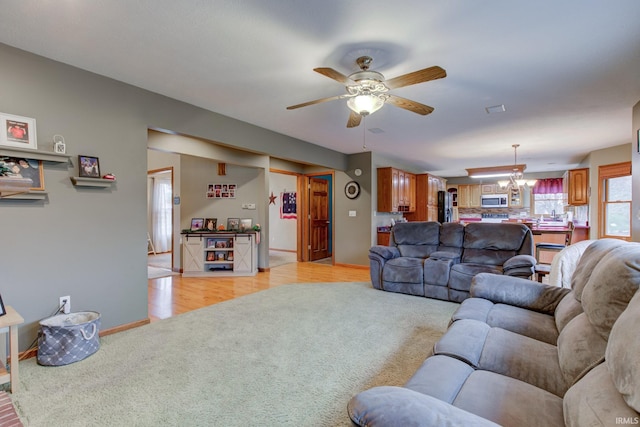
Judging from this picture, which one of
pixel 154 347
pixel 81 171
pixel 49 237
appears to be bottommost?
pixel 154 347

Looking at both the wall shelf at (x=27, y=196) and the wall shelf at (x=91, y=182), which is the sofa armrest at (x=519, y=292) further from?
the wall shelf at (x=27, y=196)

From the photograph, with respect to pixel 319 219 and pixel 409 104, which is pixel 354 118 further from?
pixel 319 219

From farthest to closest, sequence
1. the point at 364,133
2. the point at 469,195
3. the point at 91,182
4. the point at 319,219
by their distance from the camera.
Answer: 1. the point at 469,195
2. the point at 319,219
3. the point at 364,133
4. the point at 91,182

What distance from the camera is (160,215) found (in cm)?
850

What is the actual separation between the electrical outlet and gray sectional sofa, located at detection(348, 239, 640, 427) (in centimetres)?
285

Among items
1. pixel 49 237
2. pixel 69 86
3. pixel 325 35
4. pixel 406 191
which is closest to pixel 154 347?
pixel 49 237

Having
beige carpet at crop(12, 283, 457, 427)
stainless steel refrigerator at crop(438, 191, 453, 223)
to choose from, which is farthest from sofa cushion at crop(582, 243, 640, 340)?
stainless steel refrigerator at crop(438, 191, 453, 223)

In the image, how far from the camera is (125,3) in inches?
72.1

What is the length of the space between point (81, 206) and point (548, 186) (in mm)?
11176

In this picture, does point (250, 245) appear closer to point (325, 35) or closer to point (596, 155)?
point (325, 35)

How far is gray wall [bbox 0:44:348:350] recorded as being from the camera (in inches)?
94.7

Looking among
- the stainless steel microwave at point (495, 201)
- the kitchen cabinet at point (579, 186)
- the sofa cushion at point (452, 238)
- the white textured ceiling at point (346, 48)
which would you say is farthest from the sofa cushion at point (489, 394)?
the stainless steel microwave at point (495, 201)

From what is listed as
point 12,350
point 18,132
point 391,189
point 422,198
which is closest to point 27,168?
point 18,132

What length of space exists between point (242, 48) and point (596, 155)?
6963 millimetres
